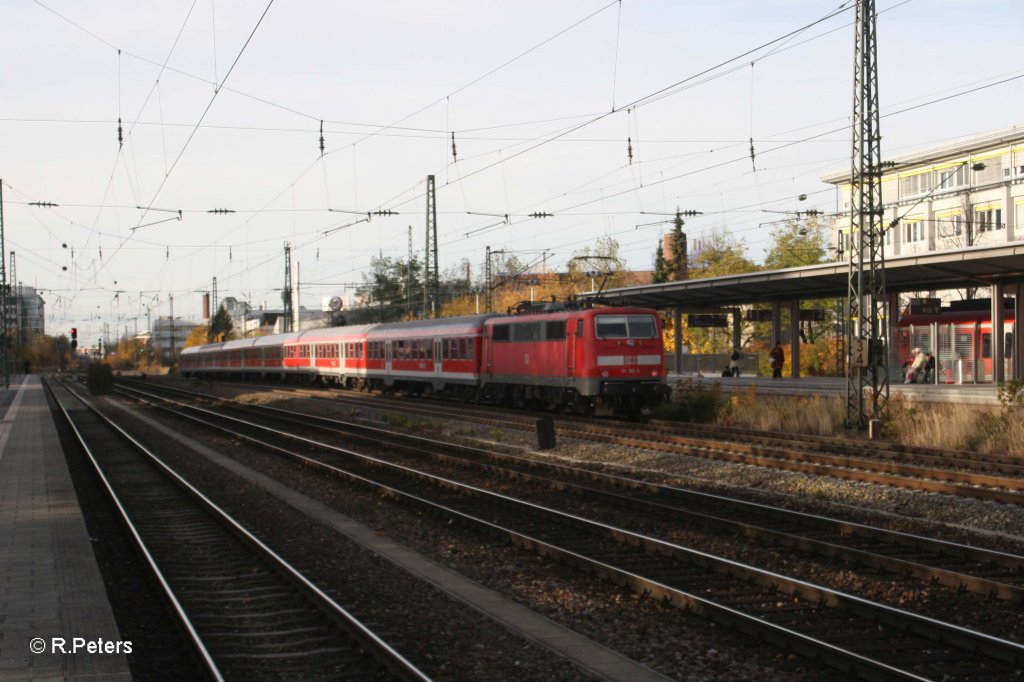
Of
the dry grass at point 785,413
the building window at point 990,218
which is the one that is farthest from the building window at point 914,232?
the dry grass at point 785,413

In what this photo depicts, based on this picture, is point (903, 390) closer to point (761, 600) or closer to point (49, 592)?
point (761, 600)

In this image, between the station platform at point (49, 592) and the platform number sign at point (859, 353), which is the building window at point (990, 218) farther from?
the station platform at point (49, 592)

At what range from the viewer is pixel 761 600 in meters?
8.84

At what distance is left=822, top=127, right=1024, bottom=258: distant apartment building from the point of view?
6112 cm

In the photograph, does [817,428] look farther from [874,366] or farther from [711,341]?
[711,341]

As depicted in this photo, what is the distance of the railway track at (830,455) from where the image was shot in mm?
14867

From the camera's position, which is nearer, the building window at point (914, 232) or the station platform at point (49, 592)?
the station platform at point (49, 592)

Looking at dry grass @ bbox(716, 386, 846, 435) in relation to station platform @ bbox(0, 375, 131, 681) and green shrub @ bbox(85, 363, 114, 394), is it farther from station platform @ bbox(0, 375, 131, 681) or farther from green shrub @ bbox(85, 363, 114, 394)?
green shrub @ bbox(85, 363, 114, 394)

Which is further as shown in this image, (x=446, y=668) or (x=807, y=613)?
(x=807, y=613)

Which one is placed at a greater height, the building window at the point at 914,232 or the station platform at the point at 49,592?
the building window at the point at 914,232

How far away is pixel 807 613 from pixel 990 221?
209ft

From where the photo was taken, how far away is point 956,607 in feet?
27.8

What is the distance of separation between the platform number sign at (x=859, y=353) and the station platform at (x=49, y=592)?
48.6 feet

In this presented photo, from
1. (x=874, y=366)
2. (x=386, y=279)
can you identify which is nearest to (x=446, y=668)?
(x=874, y=366)
